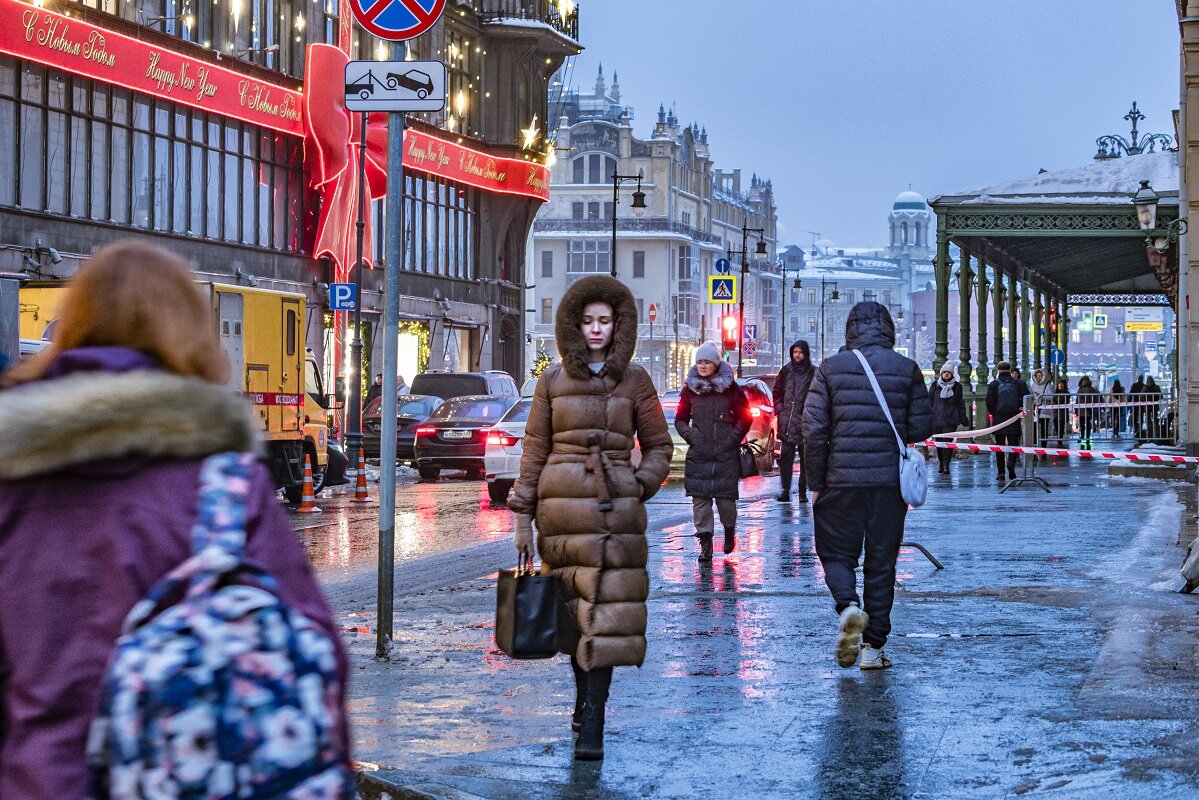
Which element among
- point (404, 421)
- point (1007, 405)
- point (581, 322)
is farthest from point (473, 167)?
point (581, 322)

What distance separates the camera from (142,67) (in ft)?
118

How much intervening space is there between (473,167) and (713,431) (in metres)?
38.7

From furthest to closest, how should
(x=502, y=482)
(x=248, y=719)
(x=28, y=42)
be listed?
(x=28, y=42) → (x=502, y=482) → (x=248, y=719)

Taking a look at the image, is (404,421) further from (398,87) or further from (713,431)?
(398,87)

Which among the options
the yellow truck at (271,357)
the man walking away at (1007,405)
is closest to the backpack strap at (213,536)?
the yellow truck at (271,357)

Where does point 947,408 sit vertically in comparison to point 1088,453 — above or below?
above

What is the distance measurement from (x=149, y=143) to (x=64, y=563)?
36052mm

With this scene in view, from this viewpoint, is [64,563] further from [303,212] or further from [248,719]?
[303,212]

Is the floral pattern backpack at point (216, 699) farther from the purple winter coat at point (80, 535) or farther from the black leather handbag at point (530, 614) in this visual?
the black leather handbag at point (530, 614)

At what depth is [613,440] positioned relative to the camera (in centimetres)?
717

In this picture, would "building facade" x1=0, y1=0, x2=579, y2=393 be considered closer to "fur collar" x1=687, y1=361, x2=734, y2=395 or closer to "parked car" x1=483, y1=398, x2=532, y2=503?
"parked car" x1=483, y1=398, x2=532, y2=503

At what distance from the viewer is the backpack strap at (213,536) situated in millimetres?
2959

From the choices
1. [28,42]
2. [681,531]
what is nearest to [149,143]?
[28,42]

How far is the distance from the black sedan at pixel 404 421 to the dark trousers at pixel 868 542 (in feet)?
76.8
